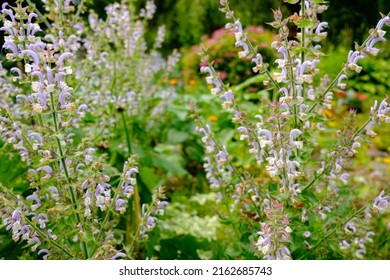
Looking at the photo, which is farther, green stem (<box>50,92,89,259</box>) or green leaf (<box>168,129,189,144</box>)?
green leaf (<box>168,129,189,144</box>)

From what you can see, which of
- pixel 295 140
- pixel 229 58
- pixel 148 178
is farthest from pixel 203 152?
pixel 229 58

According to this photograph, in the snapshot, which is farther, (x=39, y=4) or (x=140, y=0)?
(x=140, y=0)

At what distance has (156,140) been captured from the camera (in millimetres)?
4887

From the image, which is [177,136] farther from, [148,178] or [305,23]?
[305,23]

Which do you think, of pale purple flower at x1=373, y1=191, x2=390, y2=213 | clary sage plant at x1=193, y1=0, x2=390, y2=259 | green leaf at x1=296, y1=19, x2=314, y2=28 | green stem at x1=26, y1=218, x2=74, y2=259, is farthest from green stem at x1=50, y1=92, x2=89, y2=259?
pale purple flower at x1=373, y1=191, x2=390, y2=213

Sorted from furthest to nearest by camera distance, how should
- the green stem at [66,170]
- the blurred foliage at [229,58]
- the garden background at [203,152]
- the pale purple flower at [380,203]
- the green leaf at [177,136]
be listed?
1. the blurred foliage at [229,58]
2. the green leaf at [177,136]
3. the garden background at [203,152]
4. the pale purple flower at [380,203]
5. the green stem at [66,170]

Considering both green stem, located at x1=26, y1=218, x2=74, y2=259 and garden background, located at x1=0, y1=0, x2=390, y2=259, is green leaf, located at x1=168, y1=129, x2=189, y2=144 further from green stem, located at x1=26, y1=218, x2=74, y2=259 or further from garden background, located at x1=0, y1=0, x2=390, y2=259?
green stem, located at x1=26, y1=218, x2=74, y2=259

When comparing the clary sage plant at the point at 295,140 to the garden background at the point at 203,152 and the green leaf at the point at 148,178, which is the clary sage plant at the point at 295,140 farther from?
the green leaf at the point at 148,178

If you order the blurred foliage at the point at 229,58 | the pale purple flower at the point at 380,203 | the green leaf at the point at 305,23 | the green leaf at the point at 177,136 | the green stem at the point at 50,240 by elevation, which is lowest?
the blurred foliage at the point at 229,58

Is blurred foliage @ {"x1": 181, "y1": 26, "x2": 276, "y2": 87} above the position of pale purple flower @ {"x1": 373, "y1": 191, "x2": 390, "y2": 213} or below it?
below

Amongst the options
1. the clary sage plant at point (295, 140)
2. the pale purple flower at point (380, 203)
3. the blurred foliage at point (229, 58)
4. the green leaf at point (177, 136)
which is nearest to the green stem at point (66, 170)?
the clary sage plant at point (295, 140)
